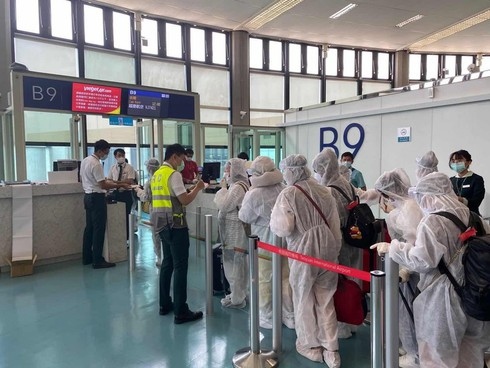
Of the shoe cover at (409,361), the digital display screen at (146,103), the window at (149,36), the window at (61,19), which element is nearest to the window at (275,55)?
the window at (149,36)

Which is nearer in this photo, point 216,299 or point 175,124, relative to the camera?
point 216,299

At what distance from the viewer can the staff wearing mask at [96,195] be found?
4324mm

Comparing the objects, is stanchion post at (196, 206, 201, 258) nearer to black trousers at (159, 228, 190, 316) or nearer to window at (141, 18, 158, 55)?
black trousers at (159, 228, 190, 316)

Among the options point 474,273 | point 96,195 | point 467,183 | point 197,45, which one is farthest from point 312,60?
point 474,273

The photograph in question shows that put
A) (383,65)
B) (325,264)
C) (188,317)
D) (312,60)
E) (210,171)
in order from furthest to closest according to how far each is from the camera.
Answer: (383,65), (312,60), (210,171), (188,317), (325,264)

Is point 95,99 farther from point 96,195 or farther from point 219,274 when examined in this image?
point 219,274

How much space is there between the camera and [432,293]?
76.7 inches

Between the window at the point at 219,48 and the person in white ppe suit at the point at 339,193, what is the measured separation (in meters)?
8.23

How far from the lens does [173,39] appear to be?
9.65m

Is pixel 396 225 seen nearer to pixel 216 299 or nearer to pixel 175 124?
pixel 216 299

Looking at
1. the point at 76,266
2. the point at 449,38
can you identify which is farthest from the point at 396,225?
the point at 449,38

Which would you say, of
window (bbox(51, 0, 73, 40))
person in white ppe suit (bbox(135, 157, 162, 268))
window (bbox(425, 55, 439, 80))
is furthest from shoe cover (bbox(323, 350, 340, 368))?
window (bbox(425, 55, 439, 80))

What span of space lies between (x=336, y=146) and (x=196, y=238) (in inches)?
177

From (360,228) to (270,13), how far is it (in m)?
7.80
